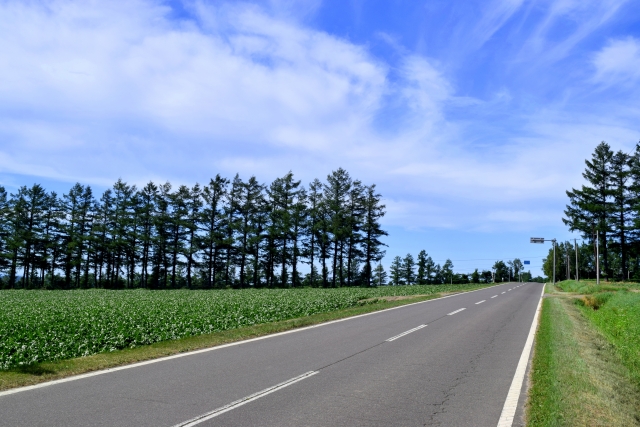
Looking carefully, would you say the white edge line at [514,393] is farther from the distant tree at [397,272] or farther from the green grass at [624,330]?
the distant tree at [397,272]

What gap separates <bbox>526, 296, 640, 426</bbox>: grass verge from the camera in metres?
5.61

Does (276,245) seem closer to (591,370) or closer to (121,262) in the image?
(121,262)

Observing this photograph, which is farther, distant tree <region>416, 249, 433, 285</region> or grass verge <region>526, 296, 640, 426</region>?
distant tree <region>416, 249, 433, 285</region>

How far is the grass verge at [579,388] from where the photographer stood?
18.4 feet

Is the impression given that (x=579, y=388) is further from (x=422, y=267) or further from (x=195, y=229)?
(x=422, y=267)

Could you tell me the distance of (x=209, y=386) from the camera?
6875mm

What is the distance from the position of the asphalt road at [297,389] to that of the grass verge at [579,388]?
1.81 ft

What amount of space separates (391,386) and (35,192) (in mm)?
74152

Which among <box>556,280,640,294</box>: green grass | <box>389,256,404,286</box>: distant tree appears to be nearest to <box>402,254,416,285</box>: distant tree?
<box>389,256,404,286</box>: distant tree

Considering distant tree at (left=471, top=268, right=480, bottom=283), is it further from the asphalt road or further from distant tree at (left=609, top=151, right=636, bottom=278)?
the asphalt road

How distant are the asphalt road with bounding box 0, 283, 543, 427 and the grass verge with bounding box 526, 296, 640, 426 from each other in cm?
55

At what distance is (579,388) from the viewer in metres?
6.78

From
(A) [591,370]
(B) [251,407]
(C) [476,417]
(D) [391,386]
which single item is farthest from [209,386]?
(A) [591,370]

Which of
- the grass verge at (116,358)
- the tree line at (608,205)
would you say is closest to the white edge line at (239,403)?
the grass verge at (116,358)
